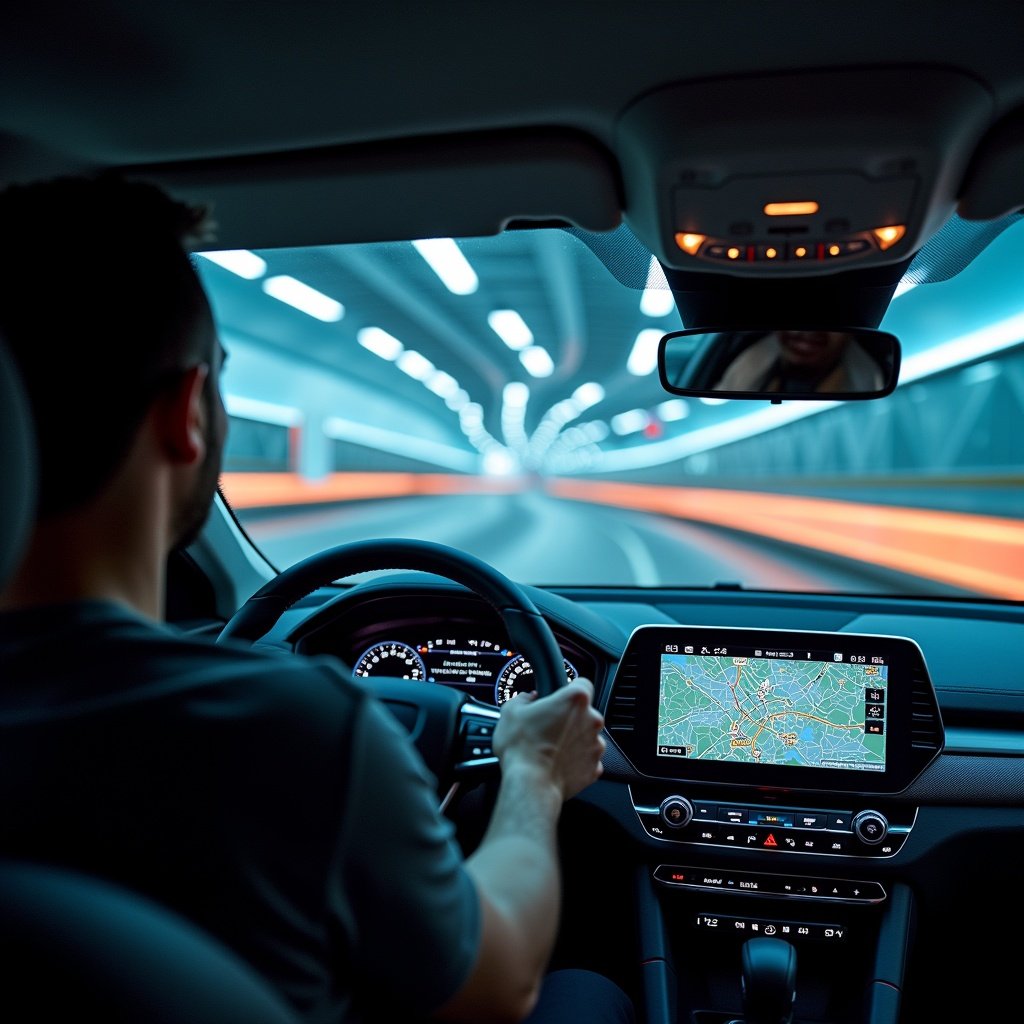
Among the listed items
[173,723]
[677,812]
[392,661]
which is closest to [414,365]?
[392,661]

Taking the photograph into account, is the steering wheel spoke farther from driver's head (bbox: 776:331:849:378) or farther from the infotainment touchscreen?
driver's head (bbox: 776:331:849:378)

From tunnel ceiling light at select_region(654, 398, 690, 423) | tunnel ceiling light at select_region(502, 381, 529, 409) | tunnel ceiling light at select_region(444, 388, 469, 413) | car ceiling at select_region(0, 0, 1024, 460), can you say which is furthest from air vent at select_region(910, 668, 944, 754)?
tunnel ceiling light at select_region(444, 388, 469, 413)

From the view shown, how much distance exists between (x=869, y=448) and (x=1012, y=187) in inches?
576

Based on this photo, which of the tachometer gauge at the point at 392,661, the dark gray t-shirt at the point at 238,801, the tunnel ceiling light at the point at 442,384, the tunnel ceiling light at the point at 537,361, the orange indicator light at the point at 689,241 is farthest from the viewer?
the tunnel ceiling light at the point at 442,384

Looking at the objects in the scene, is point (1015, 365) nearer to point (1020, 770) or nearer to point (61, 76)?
point (1020, 770)

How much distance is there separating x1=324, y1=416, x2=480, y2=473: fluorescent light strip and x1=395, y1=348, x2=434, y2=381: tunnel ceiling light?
1.86 m

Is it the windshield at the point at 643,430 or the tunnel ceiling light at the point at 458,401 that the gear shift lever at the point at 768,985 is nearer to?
the windshield at the point at 643,430

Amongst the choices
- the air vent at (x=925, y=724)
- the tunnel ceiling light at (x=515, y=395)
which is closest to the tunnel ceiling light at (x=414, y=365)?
the tunnel ceiling light at (x=515, y=395)

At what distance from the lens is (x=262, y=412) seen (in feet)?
47.1

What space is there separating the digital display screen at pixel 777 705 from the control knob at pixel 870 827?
16 cm

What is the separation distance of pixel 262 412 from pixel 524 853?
43.9 ft

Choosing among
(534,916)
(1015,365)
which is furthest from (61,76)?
(1015,365)

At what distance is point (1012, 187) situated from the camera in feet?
8.91

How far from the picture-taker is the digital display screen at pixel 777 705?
10.6ft
